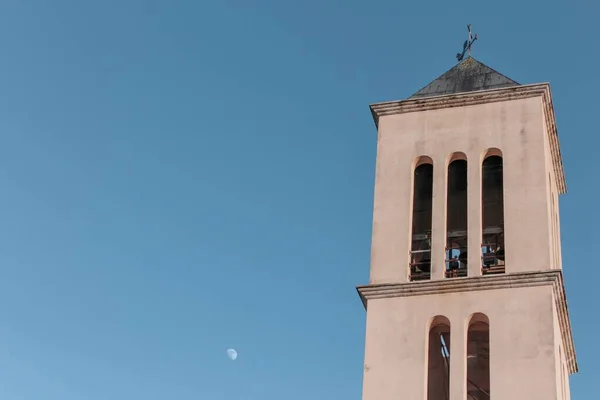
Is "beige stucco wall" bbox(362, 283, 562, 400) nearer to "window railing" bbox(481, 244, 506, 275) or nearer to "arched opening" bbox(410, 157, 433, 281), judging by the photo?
"window railing" bbox(481, 244, 506, 275)

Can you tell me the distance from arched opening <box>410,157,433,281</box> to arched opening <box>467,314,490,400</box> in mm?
1632

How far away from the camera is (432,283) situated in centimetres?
2364

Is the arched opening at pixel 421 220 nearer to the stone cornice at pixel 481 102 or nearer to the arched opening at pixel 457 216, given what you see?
the arched opening at pixel 457 216

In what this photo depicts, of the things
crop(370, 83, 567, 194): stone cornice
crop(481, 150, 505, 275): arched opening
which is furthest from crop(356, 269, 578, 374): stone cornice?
crop(370, 83, 567, 194): stone cornice

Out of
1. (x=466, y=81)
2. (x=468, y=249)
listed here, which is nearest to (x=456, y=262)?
(x=468, y=249)

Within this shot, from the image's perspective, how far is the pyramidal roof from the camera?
26.9 m

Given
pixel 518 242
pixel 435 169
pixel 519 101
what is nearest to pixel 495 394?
pixel 518 242

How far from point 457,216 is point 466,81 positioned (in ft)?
11.9

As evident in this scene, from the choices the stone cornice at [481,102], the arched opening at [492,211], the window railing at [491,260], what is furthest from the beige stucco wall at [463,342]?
the stone cornice at [481,102]

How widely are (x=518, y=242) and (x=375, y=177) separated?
3.76 meters

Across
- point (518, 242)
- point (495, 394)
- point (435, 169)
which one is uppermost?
point (435, 169)

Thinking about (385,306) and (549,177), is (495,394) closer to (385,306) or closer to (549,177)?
(385,306)

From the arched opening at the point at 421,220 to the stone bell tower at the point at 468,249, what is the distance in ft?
0.09

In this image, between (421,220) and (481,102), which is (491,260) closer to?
(421,220)
